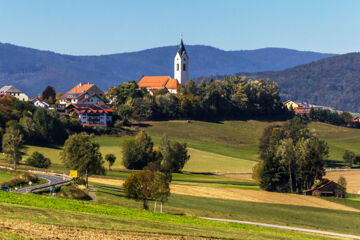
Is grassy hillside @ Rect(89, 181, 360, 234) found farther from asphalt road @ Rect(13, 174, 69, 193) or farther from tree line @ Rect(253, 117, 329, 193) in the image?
tree line @ Rect(253, 117, 329, 193)

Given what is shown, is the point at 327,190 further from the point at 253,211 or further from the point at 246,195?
the point at 253,211

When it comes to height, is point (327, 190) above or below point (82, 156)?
below

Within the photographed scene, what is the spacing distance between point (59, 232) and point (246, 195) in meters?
55.1

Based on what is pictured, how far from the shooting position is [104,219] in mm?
36781

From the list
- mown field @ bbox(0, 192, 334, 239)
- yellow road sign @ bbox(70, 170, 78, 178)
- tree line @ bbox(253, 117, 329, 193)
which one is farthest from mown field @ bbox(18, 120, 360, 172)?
mown field @ bbox(0, 192, 334, 239)

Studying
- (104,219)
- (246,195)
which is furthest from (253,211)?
(104,219)

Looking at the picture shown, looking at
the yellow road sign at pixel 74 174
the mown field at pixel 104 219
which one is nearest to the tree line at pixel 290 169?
the yellow road sign at pixel 74 174

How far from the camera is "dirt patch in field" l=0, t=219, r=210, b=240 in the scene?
95.4 feet

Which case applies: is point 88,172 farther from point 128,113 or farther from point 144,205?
point 128,113

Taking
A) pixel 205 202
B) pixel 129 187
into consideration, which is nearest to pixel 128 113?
pixel 205 202

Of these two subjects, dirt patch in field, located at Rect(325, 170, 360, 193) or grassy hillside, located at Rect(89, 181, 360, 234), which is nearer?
grassy hillside, located at Rect(89, 181, 360, 234)

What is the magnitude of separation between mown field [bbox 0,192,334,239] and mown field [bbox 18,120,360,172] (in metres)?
66.9

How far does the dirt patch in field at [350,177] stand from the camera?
337ft

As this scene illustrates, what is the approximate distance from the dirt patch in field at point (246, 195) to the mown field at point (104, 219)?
33166mm
